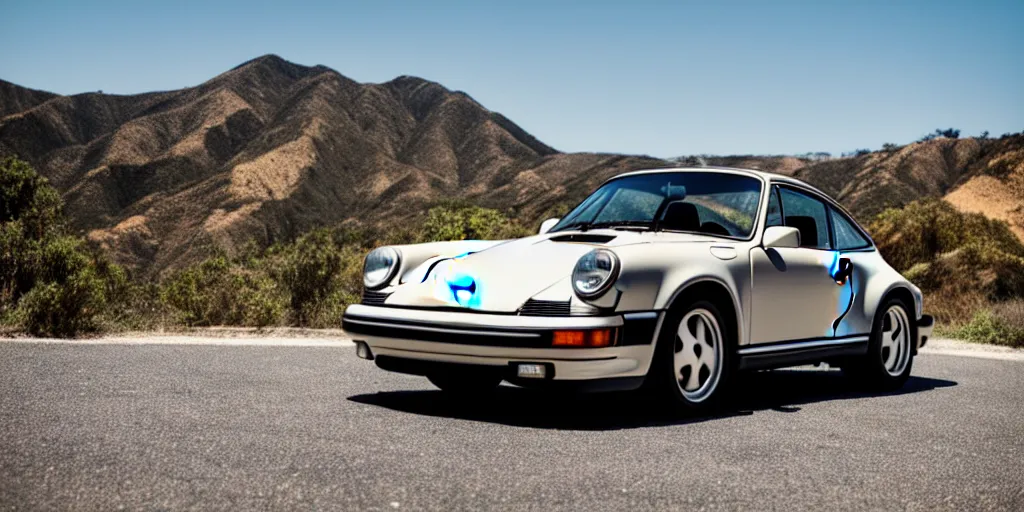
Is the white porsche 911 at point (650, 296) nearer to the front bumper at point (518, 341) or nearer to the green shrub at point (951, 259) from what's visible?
the front bumper at point (518, 341)

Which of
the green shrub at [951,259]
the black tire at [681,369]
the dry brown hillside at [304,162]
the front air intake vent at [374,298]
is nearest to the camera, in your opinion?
the black tire at [681,369]

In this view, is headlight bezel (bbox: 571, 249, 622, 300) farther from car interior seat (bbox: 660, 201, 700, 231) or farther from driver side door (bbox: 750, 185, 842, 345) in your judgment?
driver side door (bbox: 750, 185, 842, 345)

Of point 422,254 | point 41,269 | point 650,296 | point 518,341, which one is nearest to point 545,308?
point 518,341

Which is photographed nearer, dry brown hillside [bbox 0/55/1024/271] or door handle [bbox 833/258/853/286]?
door handle [bbox 833/258/853/286]

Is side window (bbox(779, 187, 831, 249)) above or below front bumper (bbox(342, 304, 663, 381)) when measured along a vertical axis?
above

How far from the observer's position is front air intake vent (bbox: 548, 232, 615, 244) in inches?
254

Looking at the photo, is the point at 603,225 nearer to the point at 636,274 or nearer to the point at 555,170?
the point at 636,274

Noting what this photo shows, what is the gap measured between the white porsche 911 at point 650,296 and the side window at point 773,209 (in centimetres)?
2

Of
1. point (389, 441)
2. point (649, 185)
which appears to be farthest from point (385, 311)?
point (649, 185)

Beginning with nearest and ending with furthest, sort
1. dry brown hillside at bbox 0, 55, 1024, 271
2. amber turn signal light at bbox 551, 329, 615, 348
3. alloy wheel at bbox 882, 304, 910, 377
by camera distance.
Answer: amber turn signal light at bbox 551, 329, 615, 348 < alloy wheel at bbox 882, 304, 910, 377 < dry brown hillside at bbox 0, 55, 1024, 271

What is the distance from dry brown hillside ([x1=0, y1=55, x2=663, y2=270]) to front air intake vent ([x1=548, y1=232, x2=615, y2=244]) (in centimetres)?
8561

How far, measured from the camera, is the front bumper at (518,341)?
567 centimetres

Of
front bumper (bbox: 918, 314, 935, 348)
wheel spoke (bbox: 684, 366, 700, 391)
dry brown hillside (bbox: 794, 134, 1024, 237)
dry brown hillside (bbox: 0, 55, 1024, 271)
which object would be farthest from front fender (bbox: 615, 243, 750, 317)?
dry brown hillside (bbox: 0, 55, 1024, 271)

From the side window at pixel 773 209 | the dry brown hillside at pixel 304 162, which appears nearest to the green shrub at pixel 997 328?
the side window at pixel 773 209
